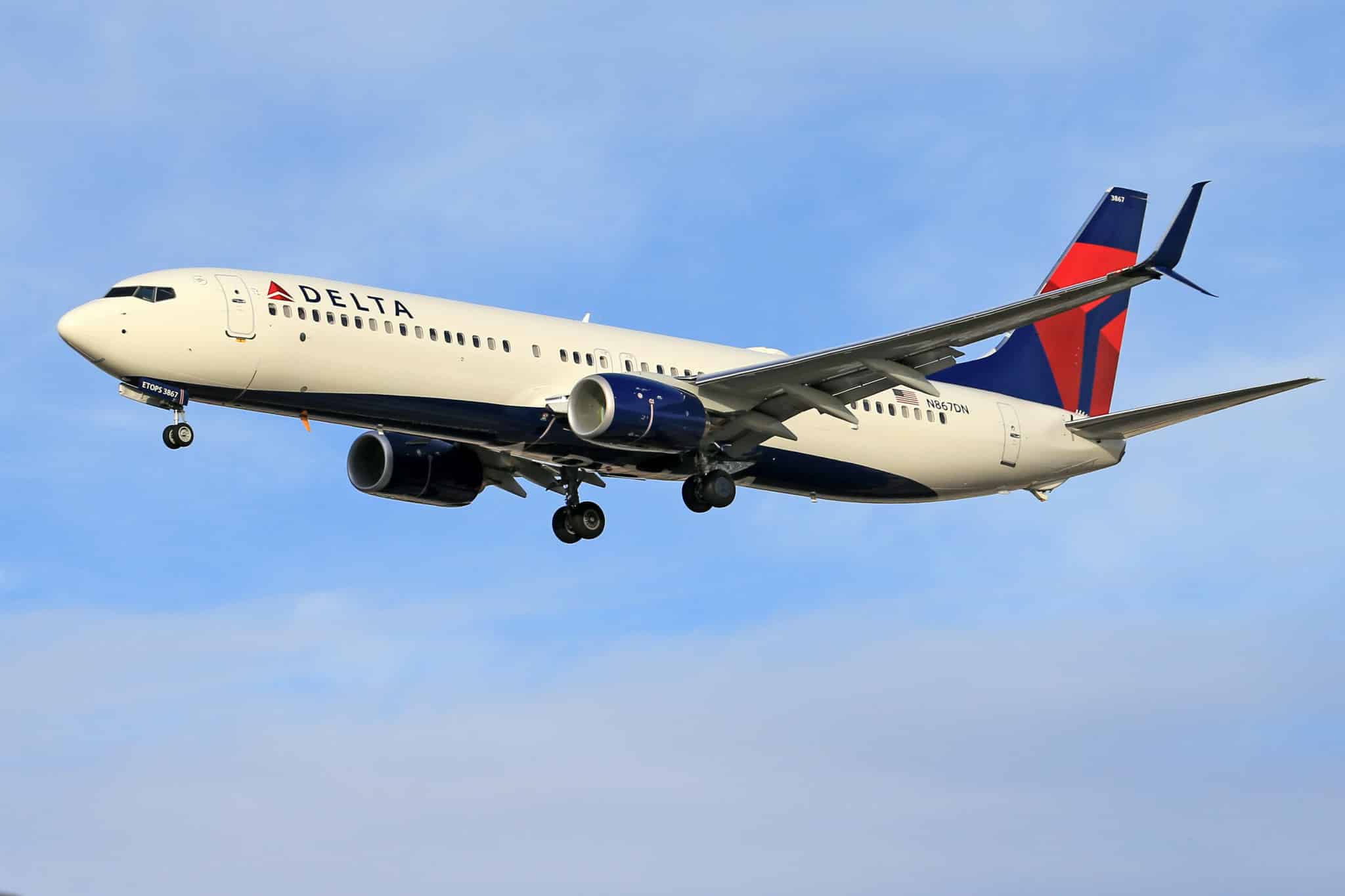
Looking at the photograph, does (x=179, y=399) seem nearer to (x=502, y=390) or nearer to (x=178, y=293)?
(x=178, y=293)

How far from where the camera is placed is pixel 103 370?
35250 mm

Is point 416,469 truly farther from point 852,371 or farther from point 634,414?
point 852,371

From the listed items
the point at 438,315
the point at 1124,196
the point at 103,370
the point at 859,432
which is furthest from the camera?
the point at 1124,196

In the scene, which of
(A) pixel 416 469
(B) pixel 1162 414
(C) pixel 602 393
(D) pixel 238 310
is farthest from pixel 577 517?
(B) pixel 1162 414

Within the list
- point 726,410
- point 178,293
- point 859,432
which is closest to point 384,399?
point 178,293

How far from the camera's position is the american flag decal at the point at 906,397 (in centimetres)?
4388

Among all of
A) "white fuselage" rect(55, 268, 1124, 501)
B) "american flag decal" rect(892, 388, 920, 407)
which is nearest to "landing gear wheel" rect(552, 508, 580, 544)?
"white fuselage" rect(55, 268, 1124, 501)

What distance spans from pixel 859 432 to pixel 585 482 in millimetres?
6680

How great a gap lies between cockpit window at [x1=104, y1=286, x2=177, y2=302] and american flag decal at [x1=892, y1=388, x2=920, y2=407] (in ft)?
57.1

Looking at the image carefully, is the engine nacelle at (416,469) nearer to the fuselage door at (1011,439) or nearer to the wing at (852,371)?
the wing at (852,371)

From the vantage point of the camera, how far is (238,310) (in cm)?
3572

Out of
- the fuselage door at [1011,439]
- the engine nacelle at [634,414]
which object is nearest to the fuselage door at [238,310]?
the engine nacelle at [634,414]

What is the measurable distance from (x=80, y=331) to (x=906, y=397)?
19424mm

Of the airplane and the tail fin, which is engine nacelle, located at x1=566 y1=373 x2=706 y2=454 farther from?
the tail fin
